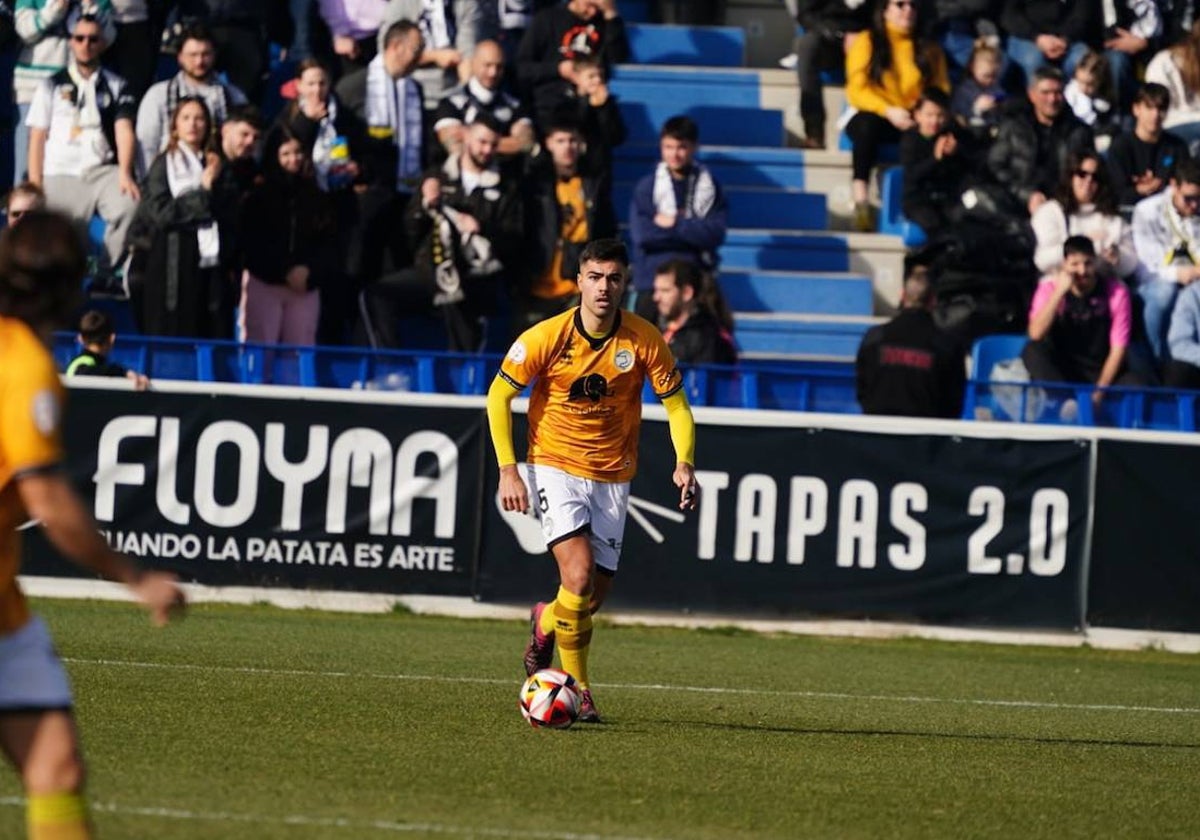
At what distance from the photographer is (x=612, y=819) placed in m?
7.33

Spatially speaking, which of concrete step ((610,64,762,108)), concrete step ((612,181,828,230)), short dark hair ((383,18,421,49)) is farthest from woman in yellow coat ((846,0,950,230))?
short dark hair ((383,18,421,49))

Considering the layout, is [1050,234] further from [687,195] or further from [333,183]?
[333,183]

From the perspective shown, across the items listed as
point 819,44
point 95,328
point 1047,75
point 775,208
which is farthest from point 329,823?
point 819,44

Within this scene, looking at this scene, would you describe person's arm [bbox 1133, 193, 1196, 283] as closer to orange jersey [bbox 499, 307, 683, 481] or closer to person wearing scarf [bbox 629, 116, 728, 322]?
person wearing scarf [bbox 629, 116, 728, 322]

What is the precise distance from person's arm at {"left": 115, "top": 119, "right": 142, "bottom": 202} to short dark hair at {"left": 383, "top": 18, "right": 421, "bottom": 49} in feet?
7.30

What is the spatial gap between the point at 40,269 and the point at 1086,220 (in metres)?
13.6

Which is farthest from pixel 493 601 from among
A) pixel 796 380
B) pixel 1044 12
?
pixel 1044 12

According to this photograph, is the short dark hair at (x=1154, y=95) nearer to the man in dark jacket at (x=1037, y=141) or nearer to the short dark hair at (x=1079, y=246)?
the man in dark jacket at (x=1037, y=141)

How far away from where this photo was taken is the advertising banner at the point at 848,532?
1501 cm

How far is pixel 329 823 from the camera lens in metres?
6.89

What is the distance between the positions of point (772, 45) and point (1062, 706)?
39.4 feet

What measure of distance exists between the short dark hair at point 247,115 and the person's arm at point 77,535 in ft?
36.7

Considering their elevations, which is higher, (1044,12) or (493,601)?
(1044,12)

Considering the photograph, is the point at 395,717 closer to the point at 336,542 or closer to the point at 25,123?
the point at 336,542
